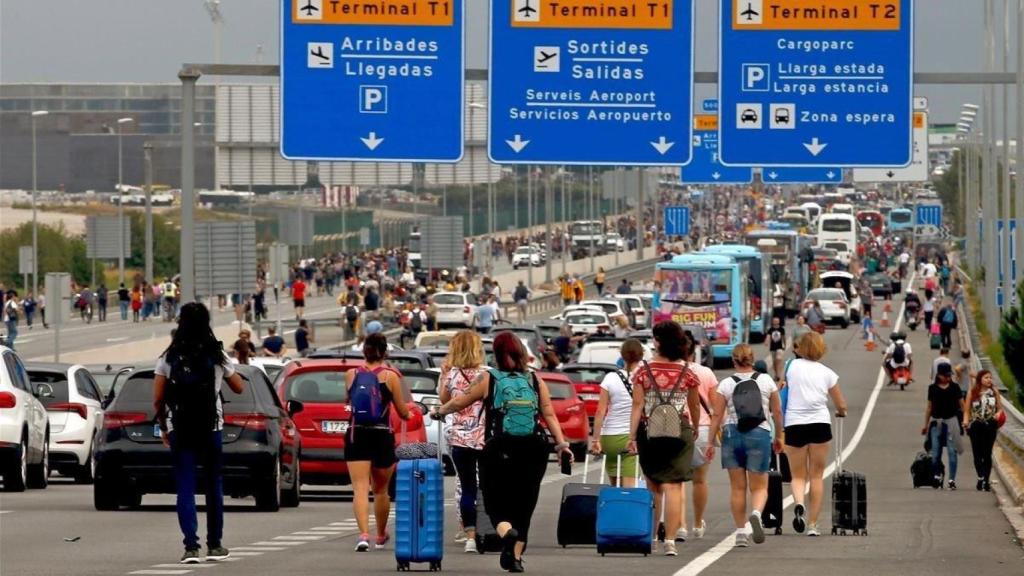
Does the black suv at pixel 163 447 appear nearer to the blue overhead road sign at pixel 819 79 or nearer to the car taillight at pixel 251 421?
the car taillight at pixel 251 421

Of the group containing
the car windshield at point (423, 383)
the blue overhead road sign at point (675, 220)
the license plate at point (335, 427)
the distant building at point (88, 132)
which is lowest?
the license plate at point (335, 427)

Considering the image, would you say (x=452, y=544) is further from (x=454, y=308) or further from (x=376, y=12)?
(x=454, y=308)

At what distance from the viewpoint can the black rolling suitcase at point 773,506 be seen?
18.9 metres

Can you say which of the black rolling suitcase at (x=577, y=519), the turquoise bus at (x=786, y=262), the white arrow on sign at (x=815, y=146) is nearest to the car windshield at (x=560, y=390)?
the white arrow on sign at (x=815, y=146)

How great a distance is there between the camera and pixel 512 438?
14.6m

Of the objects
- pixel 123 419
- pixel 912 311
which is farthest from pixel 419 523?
pixel 912 311

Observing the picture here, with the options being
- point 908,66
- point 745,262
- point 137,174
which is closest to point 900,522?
point 908,66

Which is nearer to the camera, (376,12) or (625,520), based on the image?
(625,520)

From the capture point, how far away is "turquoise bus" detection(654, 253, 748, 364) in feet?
209

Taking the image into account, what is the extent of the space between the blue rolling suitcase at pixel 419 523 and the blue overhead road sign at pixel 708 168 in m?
41.4

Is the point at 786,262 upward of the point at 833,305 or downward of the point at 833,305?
upward

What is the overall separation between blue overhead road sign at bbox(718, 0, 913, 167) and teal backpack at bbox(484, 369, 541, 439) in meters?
15.8

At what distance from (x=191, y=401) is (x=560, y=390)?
19.9m

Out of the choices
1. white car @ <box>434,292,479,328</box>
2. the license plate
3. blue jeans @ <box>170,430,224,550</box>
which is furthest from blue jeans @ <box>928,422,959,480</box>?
white car @ <box>434,292,479,328</box>
